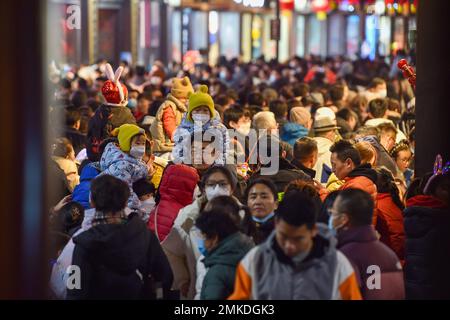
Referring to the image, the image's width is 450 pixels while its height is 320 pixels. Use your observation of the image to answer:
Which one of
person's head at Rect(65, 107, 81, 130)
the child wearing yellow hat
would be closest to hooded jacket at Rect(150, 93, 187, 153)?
person's head at Rect(65, 107, 81, 130)

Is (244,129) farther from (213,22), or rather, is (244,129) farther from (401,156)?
(213,22)

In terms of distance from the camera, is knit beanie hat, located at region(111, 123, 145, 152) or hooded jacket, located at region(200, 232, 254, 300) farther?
knit beanie hat, located at region(111, 123, 145, 152)

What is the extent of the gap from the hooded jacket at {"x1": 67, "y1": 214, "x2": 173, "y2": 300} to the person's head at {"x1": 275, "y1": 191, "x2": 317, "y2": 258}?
1.33 m

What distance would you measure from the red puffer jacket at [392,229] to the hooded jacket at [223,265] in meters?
2.00

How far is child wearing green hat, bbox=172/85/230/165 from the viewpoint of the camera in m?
12.0

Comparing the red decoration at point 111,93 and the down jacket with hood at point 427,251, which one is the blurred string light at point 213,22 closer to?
the red decoration at point 111,93

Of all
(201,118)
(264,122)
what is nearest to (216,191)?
(201,118)

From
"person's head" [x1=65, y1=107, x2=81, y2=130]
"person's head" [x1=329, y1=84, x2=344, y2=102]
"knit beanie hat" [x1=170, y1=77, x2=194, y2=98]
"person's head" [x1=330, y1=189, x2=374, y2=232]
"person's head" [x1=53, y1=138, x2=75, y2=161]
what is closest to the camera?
"person's head" [x1=330, y1=189, x2=374, y2=232]

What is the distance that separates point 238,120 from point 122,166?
4258 millimetres

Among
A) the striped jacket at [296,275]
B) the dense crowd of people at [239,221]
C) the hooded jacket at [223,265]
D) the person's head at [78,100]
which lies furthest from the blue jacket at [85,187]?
the person's head at [78,100]

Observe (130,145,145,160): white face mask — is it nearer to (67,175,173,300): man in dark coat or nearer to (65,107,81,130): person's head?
(67,175,173,300): man in dark coat

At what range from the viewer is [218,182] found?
10.0 metres

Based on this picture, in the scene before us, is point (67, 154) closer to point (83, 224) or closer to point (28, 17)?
point (83, 224)

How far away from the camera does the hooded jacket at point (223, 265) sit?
856 centimetres
